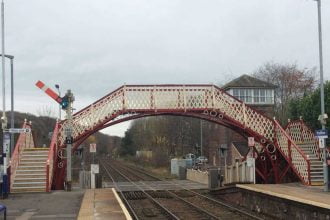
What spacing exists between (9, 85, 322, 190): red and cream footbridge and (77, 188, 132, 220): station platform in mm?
7568

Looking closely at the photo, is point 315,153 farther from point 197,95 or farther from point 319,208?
point 319,208

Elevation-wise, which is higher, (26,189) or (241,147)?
(241,147)

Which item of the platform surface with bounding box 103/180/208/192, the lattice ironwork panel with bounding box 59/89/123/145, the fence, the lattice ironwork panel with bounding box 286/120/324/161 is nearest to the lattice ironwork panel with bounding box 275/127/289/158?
the lattice ironwork panel with bounding box 286/120/324/161

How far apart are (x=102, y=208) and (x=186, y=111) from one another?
12.4 metres

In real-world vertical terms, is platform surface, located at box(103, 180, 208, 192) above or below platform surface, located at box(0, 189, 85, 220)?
below

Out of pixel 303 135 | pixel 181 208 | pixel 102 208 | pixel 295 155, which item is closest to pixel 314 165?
pixel 295 155

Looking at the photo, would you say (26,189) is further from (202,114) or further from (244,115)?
(244,115)

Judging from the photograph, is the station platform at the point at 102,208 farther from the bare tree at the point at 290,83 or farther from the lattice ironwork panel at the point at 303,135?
the bare tree at the point at 290,83

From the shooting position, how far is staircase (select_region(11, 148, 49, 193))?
69.0 ft

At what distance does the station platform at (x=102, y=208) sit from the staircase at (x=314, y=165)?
31.6 ft

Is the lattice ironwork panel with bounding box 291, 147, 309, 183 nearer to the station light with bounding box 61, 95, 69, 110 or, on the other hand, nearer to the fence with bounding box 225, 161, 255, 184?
the fence with bounding box 225, 161, 255, 184

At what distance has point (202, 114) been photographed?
88.0 ft

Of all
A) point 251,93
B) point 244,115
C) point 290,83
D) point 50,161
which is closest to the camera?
point 50,161

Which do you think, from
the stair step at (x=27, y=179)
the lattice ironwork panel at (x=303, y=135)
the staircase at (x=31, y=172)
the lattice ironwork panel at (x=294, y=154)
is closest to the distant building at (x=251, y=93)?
the lattice ironwork panel at (x=303, y=135)
